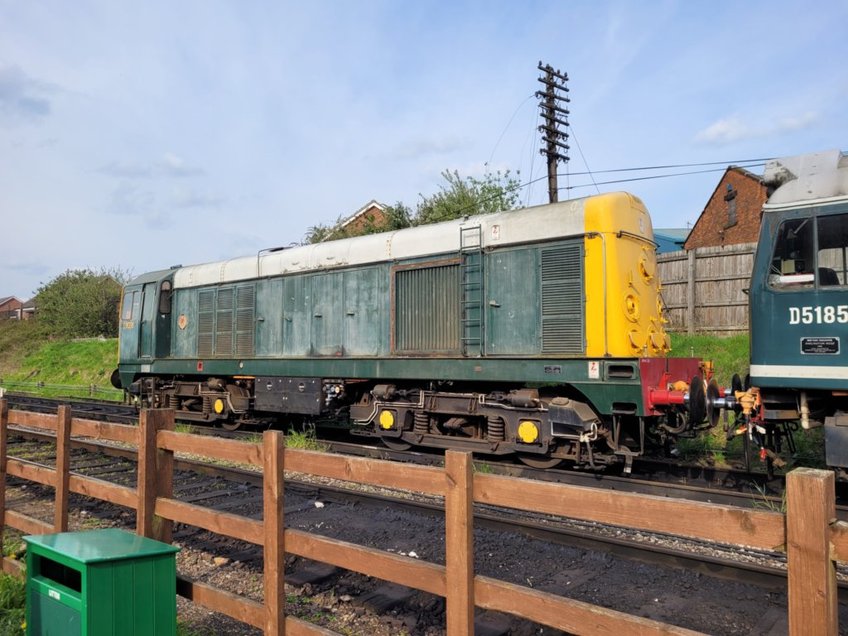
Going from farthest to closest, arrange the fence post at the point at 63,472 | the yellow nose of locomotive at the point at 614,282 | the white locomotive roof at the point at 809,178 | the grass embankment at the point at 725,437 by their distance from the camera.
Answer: the grass embankment at the point at 725,437 → the yellow nose of locomotive at the point at 614,282 → the white locomotive roof at the point at 809,178 → the fence post at the point at 63,472

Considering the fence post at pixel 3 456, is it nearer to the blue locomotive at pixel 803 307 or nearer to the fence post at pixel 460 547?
the fence post at pixel 460 547

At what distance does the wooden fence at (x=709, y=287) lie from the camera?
14.3 m

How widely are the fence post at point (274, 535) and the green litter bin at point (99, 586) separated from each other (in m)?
0.50

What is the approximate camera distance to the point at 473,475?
2.80 m

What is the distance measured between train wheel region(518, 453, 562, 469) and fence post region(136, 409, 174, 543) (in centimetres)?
536

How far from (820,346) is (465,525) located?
524cm

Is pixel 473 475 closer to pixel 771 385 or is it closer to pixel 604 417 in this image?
pixel 771 385

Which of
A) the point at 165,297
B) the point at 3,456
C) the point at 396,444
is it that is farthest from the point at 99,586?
the point at 165,297

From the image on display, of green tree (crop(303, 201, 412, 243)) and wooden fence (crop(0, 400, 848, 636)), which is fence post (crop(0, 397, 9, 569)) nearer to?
wooden fence (crop(0, 400, 848, 636))

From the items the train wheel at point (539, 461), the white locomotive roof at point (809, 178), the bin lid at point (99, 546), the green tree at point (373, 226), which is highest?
the green tree at point (373, 226)

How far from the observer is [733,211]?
28703mm

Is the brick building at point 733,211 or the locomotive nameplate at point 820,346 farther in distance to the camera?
the brick building at point 733,211

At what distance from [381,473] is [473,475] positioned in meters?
0.58

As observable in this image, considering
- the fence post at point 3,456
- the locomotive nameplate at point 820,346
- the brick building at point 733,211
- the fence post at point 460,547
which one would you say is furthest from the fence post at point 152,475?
the brick building at point 733,211
